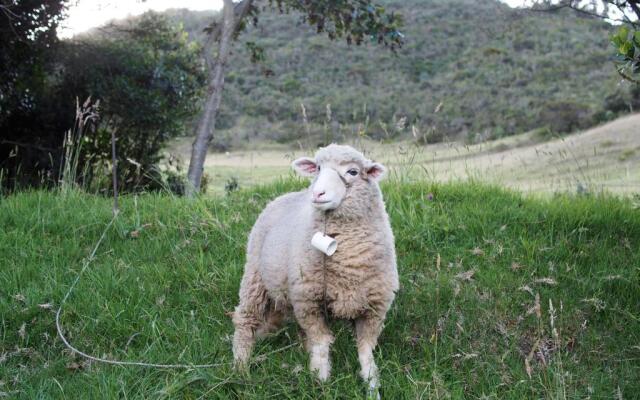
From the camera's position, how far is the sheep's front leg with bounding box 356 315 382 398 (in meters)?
2.66

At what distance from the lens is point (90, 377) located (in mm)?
2895

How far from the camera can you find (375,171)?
277 cm

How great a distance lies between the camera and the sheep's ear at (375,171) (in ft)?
8.98

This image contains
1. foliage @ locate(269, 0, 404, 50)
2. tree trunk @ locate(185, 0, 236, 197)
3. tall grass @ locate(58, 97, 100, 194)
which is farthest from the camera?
tree trunk @ locate(185, 0, 236, 197)

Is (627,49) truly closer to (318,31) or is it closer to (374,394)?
(374,394)

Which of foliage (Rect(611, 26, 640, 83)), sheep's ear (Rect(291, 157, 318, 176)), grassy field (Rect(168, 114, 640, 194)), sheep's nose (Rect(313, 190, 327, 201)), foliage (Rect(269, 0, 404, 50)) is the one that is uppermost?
foliage (Rect(269, 0, 404, 50))

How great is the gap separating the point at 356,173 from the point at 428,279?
136cm

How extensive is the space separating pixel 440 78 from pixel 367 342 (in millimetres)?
21637

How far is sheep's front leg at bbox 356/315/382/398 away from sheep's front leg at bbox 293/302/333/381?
0.14 meters

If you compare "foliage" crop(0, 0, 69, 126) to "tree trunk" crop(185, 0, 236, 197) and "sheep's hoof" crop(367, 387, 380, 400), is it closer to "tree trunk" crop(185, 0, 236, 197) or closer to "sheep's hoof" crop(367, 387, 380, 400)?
"tree trunk" crop(185, 0, 236, 197)

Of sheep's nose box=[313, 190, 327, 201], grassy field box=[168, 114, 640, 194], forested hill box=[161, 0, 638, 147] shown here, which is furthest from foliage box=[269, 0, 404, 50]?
forested hill box=[161, 0, 638, 147]

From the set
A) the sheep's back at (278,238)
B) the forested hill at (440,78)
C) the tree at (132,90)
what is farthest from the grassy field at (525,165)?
the forested hill at (440,78)

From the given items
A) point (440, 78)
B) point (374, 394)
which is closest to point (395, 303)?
point (374, 394)

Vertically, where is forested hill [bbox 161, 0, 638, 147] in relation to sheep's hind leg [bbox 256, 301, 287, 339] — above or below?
above
